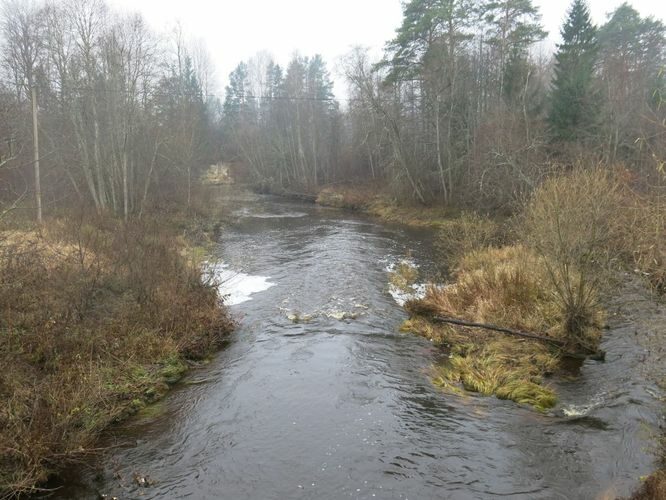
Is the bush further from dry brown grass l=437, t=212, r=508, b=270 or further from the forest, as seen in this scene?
dry brown grass l=437, t=212, r=508, b=270

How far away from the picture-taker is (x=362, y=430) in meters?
7.19

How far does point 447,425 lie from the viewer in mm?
7312

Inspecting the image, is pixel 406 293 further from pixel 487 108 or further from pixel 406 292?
pixel 487 108

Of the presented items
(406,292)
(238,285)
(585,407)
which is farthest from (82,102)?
(585,407)

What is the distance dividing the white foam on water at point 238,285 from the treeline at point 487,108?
992 centimetres

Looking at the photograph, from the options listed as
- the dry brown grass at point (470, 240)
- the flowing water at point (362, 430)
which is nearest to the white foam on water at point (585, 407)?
the flowing water at point (362, 430)

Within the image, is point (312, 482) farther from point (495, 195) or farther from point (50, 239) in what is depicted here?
point (495, 195)

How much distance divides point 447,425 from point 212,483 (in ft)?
12.0

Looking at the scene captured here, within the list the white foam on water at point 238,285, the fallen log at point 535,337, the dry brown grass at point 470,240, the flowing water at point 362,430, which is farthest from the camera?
the dry brown grass at point 470,240

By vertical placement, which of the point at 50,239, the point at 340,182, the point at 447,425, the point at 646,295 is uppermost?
the point at 340,182

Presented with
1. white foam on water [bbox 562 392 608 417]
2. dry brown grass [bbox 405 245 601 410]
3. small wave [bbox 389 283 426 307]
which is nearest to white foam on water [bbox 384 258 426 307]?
Answer: small wave [bbox 389 283 426 307]

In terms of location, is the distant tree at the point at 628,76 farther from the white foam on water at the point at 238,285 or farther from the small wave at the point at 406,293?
the white foam on water at the point at 238,285

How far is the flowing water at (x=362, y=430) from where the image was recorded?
5906 mm

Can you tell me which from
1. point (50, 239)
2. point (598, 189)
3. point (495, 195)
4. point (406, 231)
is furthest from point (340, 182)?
point (598, 189)
